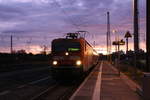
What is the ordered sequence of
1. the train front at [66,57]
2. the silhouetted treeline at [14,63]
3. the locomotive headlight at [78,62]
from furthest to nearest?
1. the silhouetted treeline at [14,63]
2. the locomotive headlight at [78,62]
3. the train front at [66,57]

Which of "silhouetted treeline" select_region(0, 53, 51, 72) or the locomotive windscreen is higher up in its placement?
the locomotive windscreen

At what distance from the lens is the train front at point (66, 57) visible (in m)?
24.3

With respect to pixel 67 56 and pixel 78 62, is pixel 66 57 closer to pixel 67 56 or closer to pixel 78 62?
pixel 67 56

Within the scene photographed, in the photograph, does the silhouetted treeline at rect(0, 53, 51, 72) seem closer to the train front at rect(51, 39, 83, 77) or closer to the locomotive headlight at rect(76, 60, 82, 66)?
the train front at rect(51, 39, 83, 77)

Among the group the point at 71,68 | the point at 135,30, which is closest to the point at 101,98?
the point at 71,68

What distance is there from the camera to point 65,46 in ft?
83.5

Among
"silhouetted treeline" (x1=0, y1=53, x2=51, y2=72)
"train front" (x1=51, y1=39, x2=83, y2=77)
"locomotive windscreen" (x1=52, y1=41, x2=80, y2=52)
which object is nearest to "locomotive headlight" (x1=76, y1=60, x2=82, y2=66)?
"train front" (x1=51, y1=39, x2=83, y2=77)

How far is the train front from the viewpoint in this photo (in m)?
24.3

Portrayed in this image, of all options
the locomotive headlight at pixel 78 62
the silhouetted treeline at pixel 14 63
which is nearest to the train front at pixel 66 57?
the locomotive headlight at pixel 78 62

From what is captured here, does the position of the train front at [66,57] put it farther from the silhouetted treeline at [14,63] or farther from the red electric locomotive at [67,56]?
the silhouetted treeline at [14,63]

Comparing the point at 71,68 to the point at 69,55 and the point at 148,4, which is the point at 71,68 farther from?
the point at 148,4

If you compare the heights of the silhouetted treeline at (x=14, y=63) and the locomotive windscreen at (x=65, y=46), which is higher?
the locomotive windscreen at (x=65, y=46)

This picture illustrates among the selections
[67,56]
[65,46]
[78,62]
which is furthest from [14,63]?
[78,62]

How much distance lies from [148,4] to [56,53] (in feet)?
31.8
